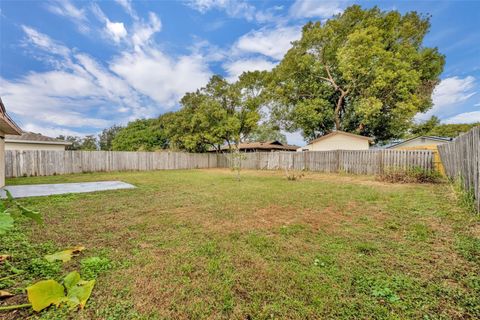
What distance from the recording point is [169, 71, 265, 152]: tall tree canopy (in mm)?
18734

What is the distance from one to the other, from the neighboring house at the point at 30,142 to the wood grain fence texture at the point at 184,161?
442 centimetres

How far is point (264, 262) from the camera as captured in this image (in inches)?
86.2

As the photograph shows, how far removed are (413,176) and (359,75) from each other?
35.3 feet

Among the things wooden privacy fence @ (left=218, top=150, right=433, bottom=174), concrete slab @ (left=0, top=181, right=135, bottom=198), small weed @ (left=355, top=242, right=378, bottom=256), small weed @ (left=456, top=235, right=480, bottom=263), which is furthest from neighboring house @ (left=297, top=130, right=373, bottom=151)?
small weed @ (left=355, top=242, right=378, bottom=256)

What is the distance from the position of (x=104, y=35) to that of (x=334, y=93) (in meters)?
17.4

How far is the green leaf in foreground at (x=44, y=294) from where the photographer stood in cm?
148

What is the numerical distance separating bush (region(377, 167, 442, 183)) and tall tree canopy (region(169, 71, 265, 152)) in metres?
13.3

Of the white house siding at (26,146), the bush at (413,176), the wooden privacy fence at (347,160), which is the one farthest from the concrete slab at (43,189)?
the white house siding at (26,146)

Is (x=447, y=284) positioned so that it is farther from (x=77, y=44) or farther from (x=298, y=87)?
(x=298, y=87)

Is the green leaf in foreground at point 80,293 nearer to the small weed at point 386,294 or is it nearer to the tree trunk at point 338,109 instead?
the small weed at point 386,294

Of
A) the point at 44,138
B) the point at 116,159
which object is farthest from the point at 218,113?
the point at 44,138

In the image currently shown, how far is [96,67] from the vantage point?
1226 centimetres

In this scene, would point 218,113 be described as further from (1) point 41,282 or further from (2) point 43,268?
(1) point 41,282

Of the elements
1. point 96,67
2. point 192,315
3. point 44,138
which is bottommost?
point 192,315
